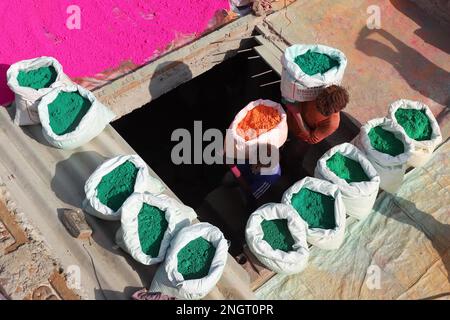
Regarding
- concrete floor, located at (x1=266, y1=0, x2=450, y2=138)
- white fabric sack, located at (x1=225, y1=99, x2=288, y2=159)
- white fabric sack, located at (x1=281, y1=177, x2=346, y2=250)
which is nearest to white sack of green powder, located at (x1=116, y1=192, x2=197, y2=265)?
white fabric sack, located at (x1=225, y1=99, x2=288, y2=159)

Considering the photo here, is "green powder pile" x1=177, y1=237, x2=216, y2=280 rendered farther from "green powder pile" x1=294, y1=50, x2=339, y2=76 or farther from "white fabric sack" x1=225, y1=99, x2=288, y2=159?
"green powder pile" x1=294, y1=50, x2=339, y2=76

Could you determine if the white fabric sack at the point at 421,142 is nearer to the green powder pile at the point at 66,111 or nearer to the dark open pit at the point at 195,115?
the dark open pit at the point at 195,115

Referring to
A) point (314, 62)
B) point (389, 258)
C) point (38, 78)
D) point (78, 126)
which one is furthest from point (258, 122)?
point (38, 78)

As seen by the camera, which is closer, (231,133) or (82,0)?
(231,133)

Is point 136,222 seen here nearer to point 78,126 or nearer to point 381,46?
point 78,126
